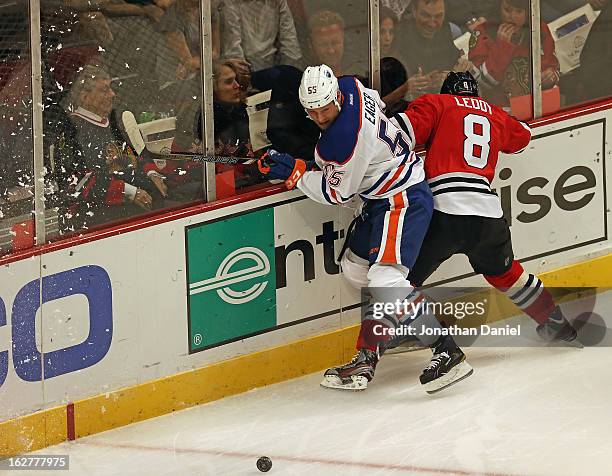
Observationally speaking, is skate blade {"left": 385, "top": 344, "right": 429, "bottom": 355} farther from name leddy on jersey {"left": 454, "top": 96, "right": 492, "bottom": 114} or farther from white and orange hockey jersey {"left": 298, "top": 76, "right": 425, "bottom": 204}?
name leddy on jersey {"left": 454, "top": 96, "right": 492, "bottom": 114}

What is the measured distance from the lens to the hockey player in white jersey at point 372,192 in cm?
475

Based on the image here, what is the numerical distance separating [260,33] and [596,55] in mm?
1517

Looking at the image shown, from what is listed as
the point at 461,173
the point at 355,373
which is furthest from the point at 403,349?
the point at 461,173

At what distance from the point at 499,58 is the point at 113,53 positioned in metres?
1.68

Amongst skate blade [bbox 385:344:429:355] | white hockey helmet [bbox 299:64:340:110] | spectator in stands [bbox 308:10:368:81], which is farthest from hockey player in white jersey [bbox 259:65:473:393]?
skate blade [bbox 385:344:429:355]

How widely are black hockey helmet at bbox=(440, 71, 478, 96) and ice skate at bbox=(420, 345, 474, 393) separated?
0.97 m

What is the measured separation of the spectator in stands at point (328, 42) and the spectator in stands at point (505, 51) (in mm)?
594

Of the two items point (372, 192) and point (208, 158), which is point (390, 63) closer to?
point (372, 192)

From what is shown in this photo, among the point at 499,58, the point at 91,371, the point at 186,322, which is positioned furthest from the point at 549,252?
the point at 91,371

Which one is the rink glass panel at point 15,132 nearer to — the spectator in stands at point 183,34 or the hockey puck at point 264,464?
the spectator in stands at point 183,34

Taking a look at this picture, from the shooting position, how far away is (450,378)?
483cm

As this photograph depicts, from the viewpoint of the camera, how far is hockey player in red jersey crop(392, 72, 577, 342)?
5.04 meters

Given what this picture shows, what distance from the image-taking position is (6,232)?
438 cm

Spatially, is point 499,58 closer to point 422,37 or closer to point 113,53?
point 422,37
